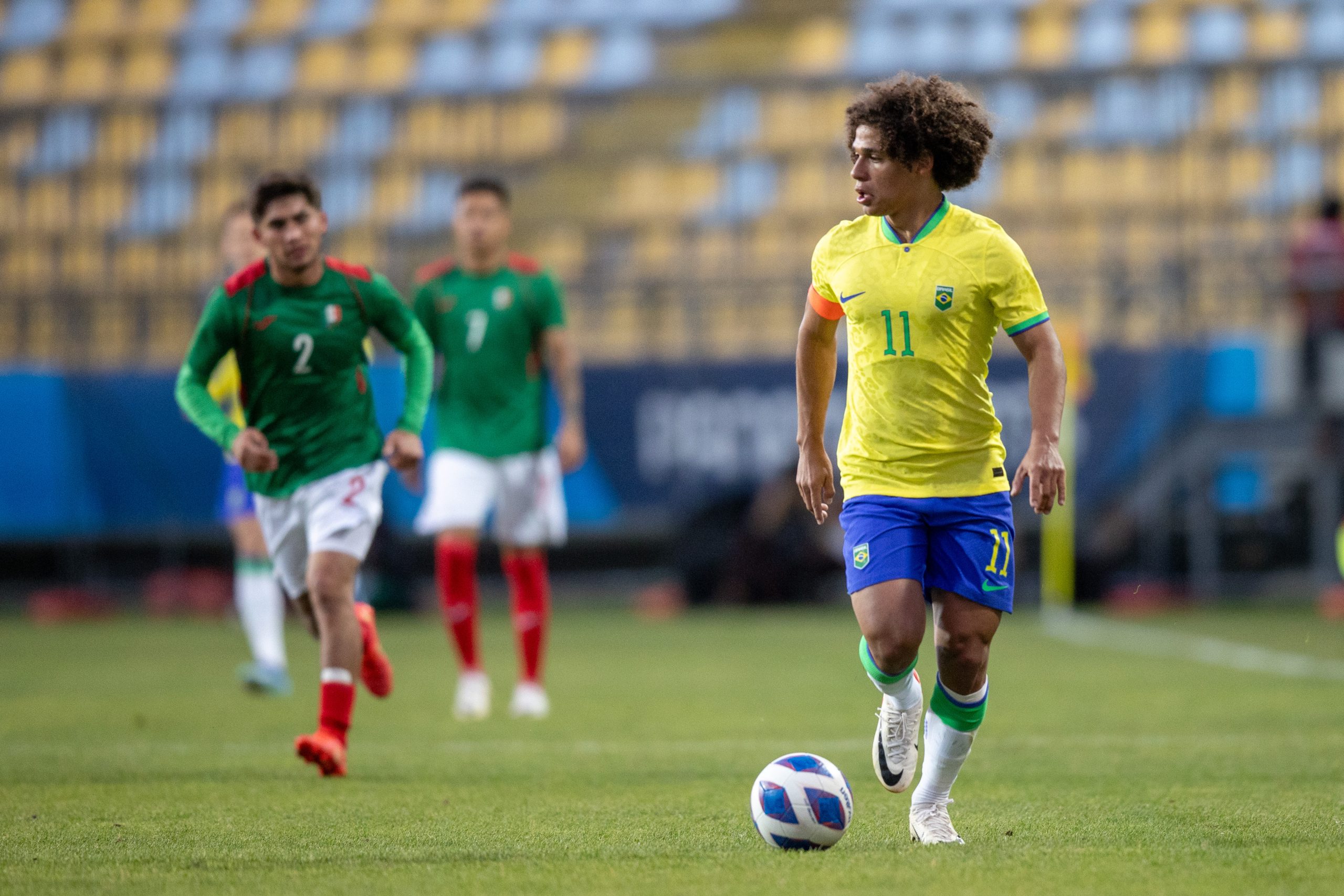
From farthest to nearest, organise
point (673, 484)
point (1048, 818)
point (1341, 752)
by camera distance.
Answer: point (673, 484), point (1341, 752), point (1048, 818)

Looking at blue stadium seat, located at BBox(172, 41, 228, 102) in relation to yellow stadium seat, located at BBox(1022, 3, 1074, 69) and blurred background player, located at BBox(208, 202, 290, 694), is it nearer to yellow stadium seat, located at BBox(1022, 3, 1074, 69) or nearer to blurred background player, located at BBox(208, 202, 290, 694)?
yellow stadium seat, located at BBox(1022, 3, 1074, 69)

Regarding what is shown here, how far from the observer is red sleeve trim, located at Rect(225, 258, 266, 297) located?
22.0ft

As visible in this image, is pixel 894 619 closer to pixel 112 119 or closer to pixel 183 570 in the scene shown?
pixel 183 570

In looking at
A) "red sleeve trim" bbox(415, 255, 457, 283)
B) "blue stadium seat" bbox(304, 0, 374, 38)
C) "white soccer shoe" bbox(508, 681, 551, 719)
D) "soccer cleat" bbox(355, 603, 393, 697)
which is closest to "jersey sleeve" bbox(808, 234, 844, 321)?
"soccer cleat" bbox(355, 603, 393, 697)

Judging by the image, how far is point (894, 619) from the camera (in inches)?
192

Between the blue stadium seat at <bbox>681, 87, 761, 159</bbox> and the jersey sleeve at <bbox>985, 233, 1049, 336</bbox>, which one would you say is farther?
the blue stadium seat at <bbox>681, 87, 761, 159</bbox>

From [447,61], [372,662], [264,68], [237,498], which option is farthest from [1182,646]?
[264,68]

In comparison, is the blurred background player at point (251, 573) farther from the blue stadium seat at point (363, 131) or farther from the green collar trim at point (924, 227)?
the blue stadium seat at point (363, 131)

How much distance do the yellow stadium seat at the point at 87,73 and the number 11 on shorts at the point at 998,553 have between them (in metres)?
19.0

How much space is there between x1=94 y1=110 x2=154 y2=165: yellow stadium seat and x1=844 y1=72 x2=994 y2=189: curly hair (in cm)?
1736

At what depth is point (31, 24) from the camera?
22.7 m

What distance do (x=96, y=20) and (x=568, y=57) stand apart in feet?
18.9

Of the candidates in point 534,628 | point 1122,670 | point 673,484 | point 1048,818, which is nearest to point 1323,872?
point 1048,818

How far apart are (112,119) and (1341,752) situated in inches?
682
